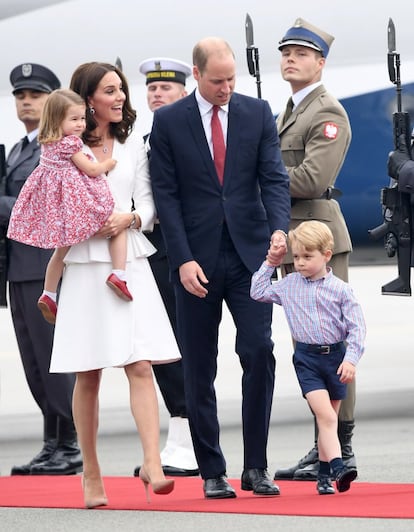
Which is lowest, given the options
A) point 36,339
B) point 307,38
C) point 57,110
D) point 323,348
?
point 36,339

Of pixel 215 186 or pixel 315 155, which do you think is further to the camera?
pixel 315 155

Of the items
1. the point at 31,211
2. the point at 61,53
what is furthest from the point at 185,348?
the point at 61,53

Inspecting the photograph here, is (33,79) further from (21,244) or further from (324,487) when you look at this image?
(324,487)

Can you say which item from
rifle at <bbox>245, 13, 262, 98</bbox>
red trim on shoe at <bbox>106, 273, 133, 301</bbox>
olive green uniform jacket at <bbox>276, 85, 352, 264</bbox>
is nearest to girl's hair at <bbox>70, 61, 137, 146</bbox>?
red trim on shoe at <bbox>106, 273, 133, 301</bbox>

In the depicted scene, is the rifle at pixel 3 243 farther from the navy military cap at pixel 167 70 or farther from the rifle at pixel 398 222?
the rifle at pixel 398 222

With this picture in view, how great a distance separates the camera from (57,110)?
6.12 metres

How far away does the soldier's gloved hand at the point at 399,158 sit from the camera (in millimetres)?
7629

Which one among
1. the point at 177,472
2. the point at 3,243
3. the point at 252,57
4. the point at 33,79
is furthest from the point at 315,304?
the point at 252,57

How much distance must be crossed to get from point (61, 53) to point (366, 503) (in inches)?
321

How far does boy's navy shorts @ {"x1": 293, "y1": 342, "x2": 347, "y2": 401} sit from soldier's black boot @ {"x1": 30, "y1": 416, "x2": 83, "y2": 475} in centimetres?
153

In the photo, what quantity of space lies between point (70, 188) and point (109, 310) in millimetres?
426

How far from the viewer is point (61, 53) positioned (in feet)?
44.6

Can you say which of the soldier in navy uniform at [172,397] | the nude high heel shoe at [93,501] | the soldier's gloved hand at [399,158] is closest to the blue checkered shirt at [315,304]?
the nude high heel shoe at [93,501]

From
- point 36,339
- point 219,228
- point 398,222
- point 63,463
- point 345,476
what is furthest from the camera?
point 398,222
